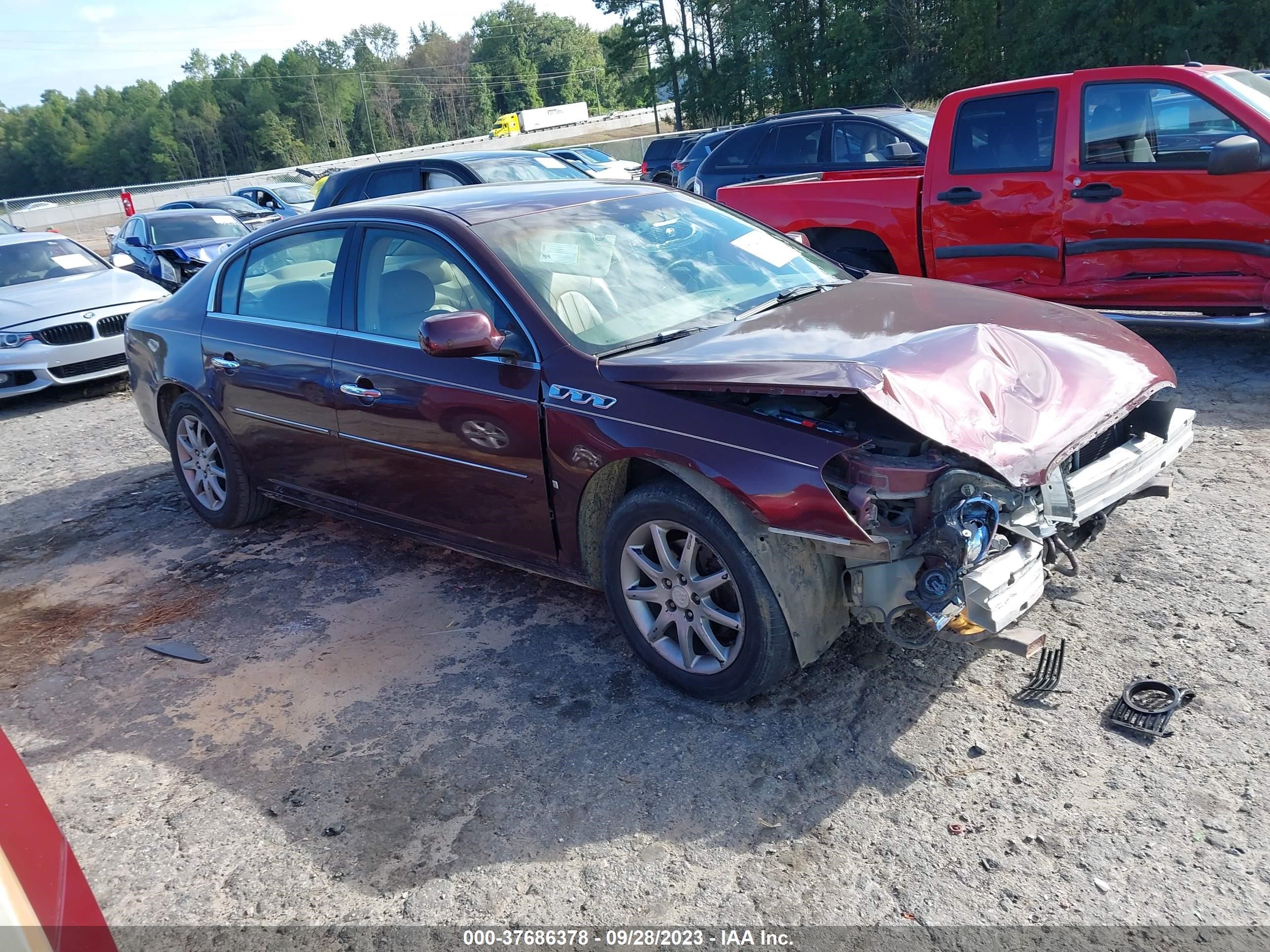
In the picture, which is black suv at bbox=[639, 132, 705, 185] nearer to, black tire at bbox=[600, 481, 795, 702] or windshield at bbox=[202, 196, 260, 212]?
windshield at bbox=[202, 196, 260, 212]

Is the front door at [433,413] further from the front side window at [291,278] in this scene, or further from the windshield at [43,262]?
the windshield at [43,262]

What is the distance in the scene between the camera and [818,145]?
10.7 metres

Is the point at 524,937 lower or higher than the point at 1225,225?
lower

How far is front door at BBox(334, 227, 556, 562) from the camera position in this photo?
3746 millimetres

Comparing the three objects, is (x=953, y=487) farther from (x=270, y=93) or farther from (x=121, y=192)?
(x=270, y=93)


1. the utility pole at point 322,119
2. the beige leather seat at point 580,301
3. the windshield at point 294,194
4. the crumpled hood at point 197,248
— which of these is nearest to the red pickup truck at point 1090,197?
the beige leather seat at point 580,301

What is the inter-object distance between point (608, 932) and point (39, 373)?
9068 millimetres

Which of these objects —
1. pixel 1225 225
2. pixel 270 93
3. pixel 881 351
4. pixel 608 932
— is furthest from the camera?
pixel 270 93

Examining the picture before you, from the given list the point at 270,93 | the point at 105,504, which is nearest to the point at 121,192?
the point at 105,504

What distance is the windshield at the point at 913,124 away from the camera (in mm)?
9953

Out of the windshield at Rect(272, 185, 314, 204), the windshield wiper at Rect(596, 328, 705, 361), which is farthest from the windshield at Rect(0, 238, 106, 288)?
the windshield at Rect(272, 185, 314, 204)

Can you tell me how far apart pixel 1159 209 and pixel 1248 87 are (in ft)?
3.52

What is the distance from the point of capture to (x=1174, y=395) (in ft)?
12.4

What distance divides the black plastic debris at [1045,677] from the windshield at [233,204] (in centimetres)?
1971
